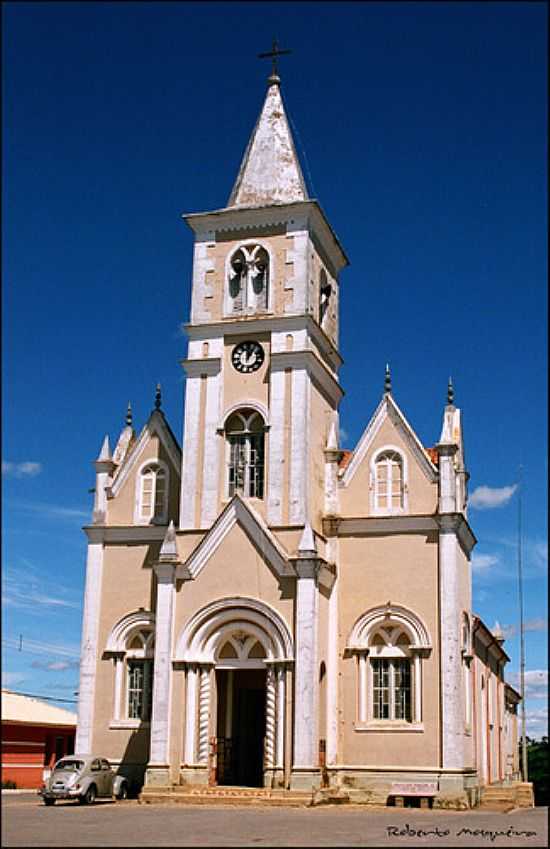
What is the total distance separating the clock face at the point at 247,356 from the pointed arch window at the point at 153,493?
463 centimetres

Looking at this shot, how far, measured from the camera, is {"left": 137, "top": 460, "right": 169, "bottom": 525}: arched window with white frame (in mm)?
38656

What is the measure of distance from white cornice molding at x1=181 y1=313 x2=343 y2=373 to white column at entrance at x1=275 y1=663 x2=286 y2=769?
11.3 metres

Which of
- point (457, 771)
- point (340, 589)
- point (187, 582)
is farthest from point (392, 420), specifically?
point (457, 771)

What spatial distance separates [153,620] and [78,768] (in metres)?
6.10

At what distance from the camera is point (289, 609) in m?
33.8

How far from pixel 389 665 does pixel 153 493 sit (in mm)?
10304

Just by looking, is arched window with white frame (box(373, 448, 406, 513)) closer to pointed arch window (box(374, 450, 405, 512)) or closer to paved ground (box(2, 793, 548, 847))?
pointed arch window (box(374, 450, 405, 512))

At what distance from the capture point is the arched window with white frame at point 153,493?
38656 millimetres

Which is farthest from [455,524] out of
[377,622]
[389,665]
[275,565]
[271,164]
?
[271,164]

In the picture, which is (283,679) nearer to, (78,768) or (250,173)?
(78,768)

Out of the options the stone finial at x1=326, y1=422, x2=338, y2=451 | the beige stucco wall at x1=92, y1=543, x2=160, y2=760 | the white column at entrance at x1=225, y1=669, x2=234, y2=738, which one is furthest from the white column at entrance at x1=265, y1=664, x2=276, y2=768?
the stone finial at x1=326, y1=422, x2=338, y2=451

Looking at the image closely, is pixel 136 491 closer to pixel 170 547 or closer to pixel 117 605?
pixel 117 605

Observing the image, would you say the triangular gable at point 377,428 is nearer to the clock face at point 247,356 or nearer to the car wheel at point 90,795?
the clock face at point 247,356

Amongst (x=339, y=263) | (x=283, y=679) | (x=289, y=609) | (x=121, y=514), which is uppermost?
(x=339, y=263)
